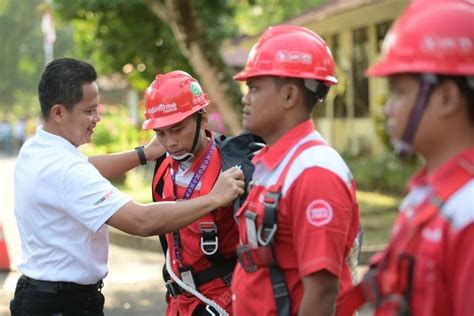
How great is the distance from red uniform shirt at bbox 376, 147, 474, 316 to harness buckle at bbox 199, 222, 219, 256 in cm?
169

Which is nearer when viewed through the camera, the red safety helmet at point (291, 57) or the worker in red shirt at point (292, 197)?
the worker in red shirt at point (292, 197)

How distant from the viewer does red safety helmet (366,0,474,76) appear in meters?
2.02

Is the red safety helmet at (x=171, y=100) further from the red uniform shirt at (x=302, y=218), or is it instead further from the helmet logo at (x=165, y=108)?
the red uniform shirt at (x=302, y=218)

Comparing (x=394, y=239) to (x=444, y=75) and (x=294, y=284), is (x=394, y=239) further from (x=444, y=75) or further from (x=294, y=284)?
(x=294, y=284)

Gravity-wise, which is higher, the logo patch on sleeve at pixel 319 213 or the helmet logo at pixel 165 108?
the helmet logo at pixel 165 108

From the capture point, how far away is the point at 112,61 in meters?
19.1

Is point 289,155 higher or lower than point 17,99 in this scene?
higher

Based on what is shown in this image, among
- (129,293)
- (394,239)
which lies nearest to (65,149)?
(394,239)

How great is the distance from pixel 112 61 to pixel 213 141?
51.0 feet

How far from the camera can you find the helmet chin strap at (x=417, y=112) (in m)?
2.04

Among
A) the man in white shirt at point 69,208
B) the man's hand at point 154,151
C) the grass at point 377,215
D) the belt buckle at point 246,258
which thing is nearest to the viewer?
the belt buckle at point 246,258

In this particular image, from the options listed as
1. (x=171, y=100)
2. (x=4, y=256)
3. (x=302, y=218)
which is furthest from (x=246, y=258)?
(x=4, y=256)

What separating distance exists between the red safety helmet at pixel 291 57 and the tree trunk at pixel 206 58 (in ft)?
Answer: 28.5

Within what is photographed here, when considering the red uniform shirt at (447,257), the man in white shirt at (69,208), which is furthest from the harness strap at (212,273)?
the red uniform shirt at (447,257)
